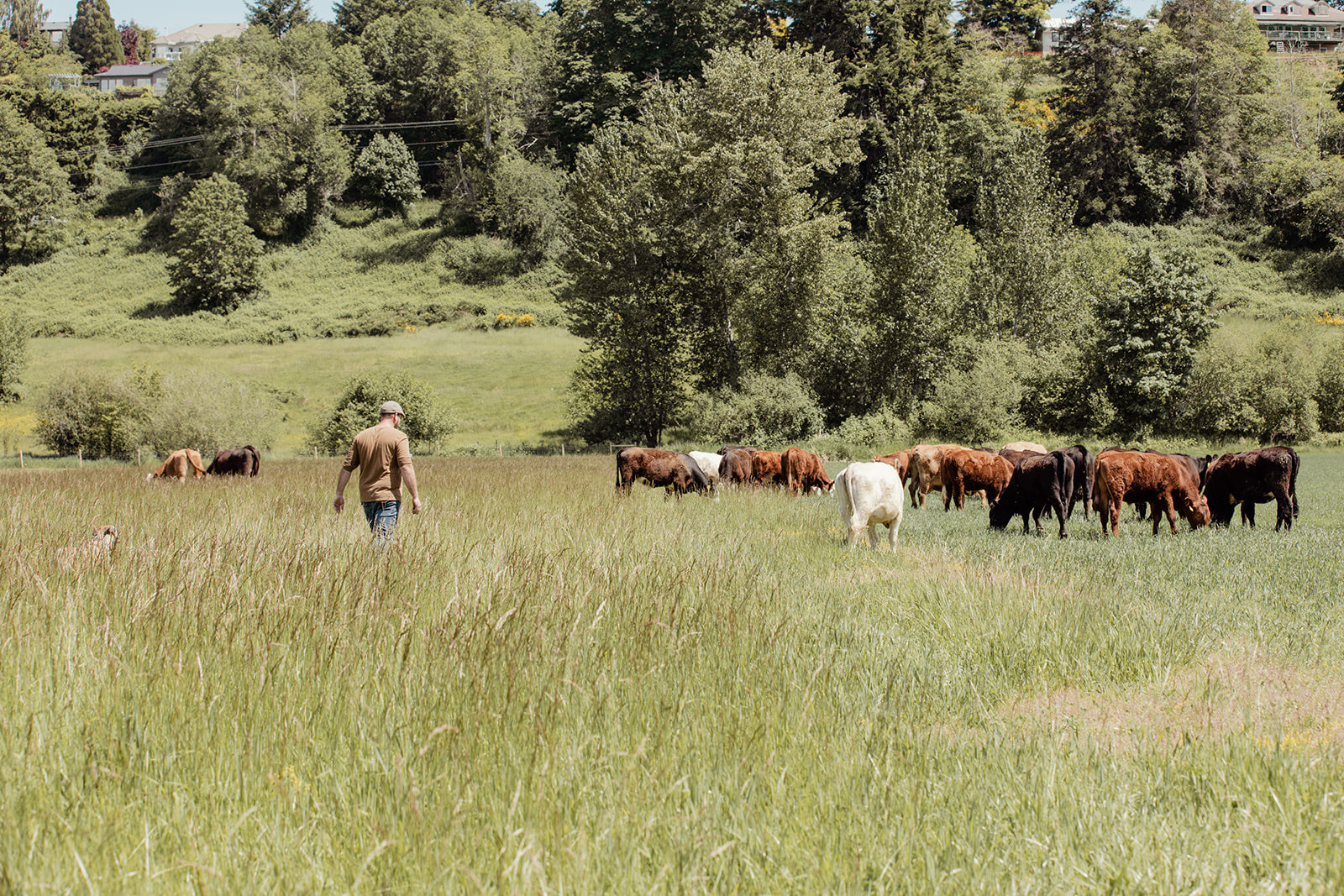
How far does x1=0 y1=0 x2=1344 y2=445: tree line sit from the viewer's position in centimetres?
4119

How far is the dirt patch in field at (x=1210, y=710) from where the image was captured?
450 cm

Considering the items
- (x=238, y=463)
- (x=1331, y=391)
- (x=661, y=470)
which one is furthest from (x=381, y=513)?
(x=1331, y=391)

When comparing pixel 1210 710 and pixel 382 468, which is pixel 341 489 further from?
pixel 1210 710

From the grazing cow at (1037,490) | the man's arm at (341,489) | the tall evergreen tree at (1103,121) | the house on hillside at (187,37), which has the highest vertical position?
the house on hillside at (187,37)

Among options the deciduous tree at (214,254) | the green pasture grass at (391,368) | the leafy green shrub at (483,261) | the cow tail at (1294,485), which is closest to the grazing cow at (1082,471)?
the cow tail at (1294,485)

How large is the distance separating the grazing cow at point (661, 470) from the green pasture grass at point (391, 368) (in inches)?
1068

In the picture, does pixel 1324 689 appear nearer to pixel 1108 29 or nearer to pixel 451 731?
pixel 451 731

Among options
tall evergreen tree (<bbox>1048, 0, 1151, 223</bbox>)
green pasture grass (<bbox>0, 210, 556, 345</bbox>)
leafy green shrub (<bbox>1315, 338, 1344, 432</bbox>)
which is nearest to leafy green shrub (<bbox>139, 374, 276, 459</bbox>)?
green pasture grass (<bbox>0, 210, 556, 345</bbox>)

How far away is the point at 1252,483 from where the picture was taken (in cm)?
1446

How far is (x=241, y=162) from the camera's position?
85.9 metres

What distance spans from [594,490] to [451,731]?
45.6ft

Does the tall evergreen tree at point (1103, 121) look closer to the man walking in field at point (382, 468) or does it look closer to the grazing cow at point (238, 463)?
the grazing cow at point (238, 463)

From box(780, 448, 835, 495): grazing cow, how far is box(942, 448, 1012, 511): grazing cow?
339 cm

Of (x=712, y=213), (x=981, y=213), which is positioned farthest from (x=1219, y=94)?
(x=712, y=213)
